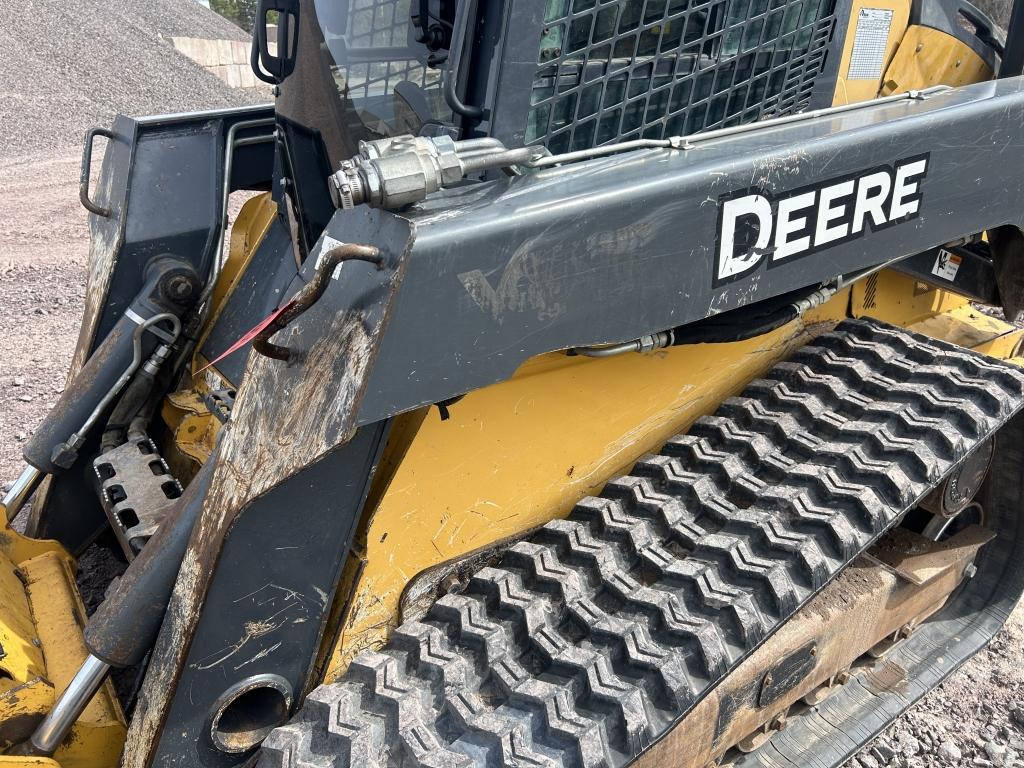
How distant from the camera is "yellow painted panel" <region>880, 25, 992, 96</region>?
223cm

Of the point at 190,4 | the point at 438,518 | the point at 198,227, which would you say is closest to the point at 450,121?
the point at 438,518

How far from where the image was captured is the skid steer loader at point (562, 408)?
144 centimetres

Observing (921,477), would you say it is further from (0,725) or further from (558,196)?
(0,725)

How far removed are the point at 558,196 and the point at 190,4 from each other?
871 inches

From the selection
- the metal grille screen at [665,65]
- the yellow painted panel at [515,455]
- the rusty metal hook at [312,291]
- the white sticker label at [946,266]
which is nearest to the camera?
Result: the rusty metal hook at [312,291]

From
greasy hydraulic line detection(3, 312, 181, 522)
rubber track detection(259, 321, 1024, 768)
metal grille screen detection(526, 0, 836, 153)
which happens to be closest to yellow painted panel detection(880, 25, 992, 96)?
metal grille screen detection(526, 0, 836, 153)

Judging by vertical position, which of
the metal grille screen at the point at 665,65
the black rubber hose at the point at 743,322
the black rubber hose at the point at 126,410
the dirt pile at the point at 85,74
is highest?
the metal grille screen at the point at 665,65

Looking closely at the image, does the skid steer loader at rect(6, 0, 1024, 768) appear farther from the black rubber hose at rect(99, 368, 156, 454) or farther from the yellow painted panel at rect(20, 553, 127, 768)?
the black rubber hose at rect(99, 368, 156, 454)

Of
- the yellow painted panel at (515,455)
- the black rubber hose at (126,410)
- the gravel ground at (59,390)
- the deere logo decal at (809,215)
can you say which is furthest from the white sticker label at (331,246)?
the gravel ground at (59,390)

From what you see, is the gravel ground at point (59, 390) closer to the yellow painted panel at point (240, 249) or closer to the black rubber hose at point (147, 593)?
the yellow painted panel at point (240, 249)

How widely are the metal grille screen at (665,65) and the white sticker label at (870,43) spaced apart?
178 millimetres

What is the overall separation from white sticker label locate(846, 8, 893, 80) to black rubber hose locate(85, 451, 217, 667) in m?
1.64

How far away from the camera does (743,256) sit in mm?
1652

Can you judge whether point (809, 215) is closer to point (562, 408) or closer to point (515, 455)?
point (562, 408)
